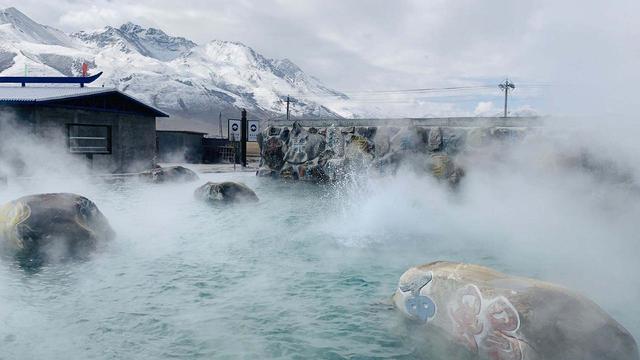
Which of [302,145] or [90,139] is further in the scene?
[302,145]

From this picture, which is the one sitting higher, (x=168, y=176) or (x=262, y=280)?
(x=168, y=176)

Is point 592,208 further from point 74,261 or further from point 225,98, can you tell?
point 225,98

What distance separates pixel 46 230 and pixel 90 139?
758 inches

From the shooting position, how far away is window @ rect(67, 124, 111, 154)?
82.4 ft

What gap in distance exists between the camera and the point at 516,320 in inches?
196

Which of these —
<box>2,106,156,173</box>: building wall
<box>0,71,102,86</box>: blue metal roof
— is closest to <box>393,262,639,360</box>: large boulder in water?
<box>2,106,156,173</box>: building wall

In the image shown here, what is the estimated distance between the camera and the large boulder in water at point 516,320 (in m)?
4.75

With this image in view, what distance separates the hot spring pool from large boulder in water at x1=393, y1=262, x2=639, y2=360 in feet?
1.50

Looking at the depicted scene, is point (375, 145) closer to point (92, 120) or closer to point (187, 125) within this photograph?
point (92, 120)

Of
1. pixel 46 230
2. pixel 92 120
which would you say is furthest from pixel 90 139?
pixel 46 230

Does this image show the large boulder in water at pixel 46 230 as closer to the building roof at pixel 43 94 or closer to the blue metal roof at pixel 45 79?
the building roof at pixel 43 94

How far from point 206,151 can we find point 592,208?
114ft

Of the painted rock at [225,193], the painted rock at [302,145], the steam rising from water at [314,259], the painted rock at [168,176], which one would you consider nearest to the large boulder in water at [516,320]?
the steam rising from water at [314,259]

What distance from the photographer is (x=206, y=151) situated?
4269 cm
